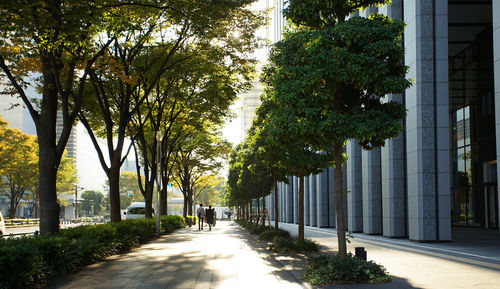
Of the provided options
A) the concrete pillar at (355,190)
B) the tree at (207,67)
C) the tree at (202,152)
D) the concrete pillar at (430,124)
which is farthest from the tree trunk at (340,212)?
the tree at (202,152)

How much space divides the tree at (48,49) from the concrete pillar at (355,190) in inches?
630

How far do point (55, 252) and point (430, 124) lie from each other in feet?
43.5

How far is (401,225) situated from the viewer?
20.2m

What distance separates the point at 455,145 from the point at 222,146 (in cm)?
1856

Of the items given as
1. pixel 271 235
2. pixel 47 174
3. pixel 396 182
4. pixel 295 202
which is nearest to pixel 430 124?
pixel 396 182

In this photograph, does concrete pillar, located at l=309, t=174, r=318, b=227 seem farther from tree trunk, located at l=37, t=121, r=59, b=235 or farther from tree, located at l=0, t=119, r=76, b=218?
tree, located at l=0, t=119, r=76, b=218

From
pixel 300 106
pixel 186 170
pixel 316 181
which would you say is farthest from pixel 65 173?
pixel 300 106

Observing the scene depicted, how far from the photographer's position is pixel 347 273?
349 inches

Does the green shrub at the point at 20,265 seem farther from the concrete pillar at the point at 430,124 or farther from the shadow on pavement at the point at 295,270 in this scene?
the concrete pillar at the point at 430,124

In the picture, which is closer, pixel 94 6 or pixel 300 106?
pixel 300 106

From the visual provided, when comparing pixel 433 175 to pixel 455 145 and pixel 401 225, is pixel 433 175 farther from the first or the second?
pixel 455 145

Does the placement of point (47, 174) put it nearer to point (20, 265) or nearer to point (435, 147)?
point (20, 265)

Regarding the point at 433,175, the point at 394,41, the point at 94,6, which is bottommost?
the point at 433,175

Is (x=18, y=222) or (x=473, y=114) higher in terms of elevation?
(x=473, y=114)
